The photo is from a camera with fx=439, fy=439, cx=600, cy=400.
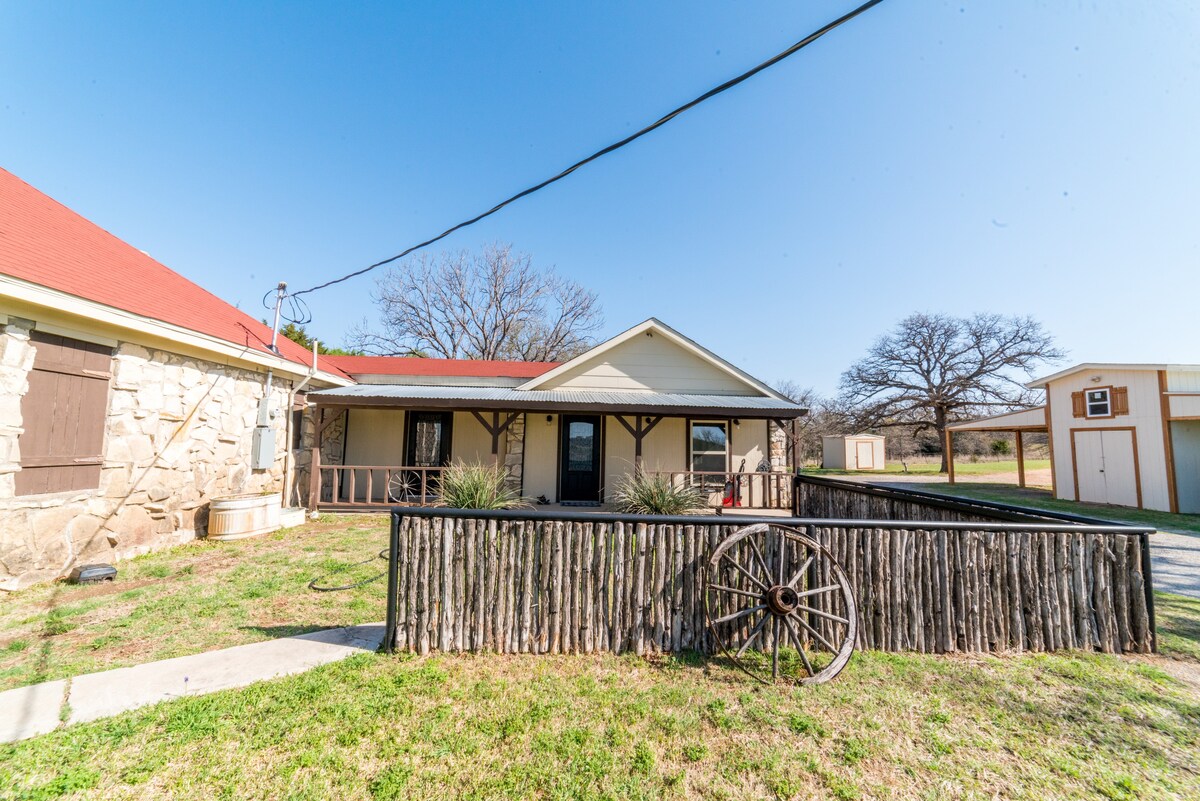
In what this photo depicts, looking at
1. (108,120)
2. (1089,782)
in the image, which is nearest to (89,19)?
(108,120)

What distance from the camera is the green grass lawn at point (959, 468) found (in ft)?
79.5

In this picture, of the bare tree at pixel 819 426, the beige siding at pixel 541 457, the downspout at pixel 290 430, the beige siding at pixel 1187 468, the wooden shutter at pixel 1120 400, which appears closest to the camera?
the downspout at pixel 290 430

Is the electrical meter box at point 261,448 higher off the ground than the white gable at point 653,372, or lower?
lower

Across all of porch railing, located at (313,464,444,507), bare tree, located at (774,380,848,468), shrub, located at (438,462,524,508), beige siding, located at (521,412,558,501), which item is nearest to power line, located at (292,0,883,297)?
shrub, located at (438,462,524,508)

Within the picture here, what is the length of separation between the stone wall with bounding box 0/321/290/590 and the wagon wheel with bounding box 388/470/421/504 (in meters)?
2.48

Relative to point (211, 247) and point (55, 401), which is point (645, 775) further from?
point (211, 247)

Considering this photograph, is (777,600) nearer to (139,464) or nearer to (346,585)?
(346,585)

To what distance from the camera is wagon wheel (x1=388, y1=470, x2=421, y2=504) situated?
10.2 m

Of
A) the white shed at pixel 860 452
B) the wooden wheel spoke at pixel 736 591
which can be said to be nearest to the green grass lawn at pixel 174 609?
the wooden wheel spoke at pixel 736 591

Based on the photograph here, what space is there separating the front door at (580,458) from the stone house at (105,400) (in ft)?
20.7

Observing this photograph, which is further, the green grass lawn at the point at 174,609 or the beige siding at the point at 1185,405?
the beige siding at the point at 1185,405

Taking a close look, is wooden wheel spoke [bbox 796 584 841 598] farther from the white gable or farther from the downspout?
the downspout

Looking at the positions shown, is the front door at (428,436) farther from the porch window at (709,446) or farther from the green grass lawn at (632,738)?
the green grass lawn at (632,738)

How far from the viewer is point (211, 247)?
36.6 feet
